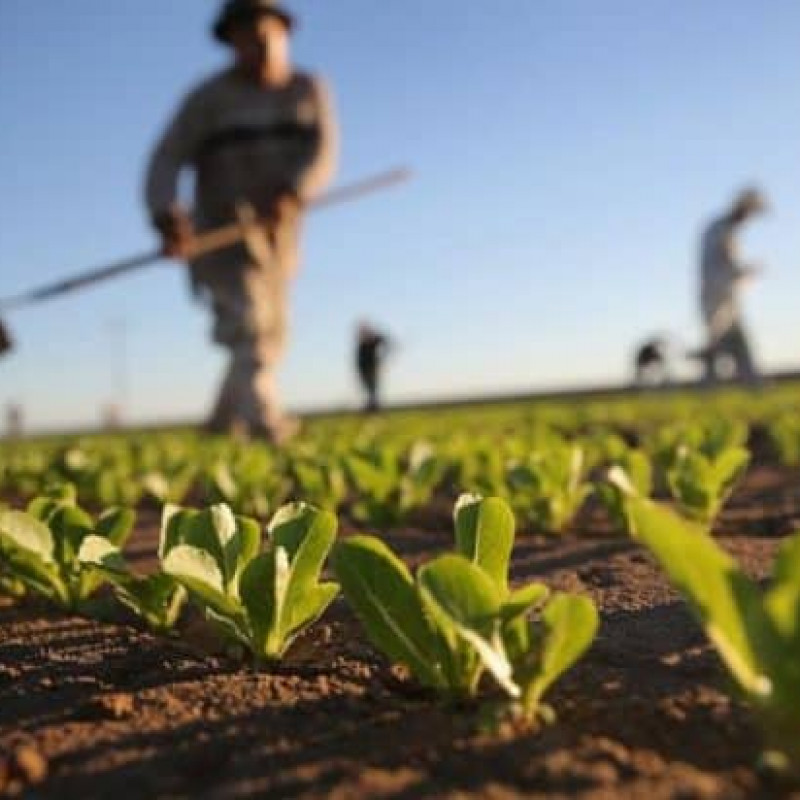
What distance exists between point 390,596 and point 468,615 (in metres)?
0.15

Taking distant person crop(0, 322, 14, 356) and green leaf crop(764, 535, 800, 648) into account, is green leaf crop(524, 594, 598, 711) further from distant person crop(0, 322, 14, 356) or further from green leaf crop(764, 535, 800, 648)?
distant person crop(0, 322, 14, 356)

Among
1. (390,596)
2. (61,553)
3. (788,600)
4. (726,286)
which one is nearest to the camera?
(788,600)

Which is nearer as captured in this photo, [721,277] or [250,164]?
[250,164]

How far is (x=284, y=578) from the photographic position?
1.37 m

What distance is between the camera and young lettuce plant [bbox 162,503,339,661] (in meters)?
1.37

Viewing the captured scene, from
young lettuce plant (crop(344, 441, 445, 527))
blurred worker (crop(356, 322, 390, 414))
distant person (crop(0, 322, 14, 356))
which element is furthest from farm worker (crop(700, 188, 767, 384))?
distant person (crop(0, 322, 14, 356))

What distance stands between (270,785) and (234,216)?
6634 millimetres

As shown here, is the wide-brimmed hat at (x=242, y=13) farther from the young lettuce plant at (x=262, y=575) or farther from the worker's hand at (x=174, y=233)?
the young lettuce plant at (x=262, y=575)

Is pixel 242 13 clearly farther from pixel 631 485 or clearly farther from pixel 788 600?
pixel 788 600

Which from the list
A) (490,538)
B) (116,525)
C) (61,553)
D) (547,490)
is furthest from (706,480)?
(61,553)

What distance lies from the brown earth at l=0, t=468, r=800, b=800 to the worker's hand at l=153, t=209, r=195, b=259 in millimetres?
4111

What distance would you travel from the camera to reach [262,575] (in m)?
1.37

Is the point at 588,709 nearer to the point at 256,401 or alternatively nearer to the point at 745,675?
the point at 745,675

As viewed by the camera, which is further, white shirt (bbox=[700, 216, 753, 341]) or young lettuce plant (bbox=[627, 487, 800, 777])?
white shirt (bbox=[700, 216, 753, 341])
